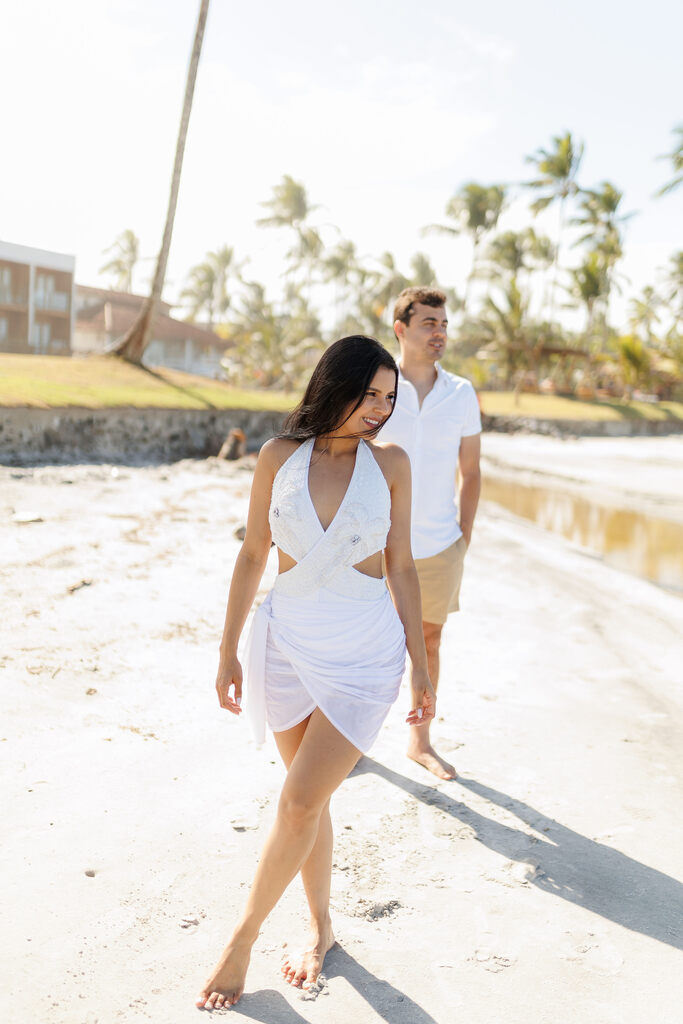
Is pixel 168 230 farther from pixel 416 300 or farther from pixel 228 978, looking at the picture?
pixel 228 978

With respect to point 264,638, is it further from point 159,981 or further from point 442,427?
point 442,427

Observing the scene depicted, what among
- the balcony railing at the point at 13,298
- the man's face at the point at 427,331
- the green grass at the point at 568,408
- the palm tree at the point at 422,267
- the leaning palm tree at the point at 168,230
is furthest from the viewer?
the palm tree at the point at 422,267

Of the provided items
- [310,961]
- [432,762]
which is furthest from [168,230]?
[310,961]

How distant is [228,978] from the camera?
244 cm

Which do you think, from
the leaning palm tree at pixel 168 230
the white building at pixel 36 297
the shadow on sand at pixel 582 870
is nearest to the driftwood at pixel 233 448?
the leaning palm tree at pixel 168 230

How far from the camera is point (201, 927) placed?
2797mm

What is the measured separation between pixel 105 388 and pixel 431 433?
1499 centimetres

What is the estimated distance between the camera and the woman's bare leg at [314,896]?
254cm

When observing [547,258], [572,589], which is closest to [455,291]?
[547,258]

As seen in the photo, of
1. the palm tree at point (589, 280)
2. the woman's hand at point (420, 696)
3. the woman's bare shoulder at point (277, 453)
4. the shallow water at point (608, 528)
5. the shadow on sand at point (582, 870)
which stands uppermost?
the palm tree at point (589, 280)

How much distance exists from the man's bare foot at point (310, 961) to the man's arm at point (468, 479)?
198 cm

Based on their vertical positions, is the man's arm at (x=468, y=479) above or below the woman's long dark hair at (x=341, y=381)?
below

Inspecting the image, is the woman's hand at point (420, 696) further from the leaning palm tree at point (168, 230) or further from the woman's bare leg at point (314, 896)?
the leaning palm tree at point (168, 230)

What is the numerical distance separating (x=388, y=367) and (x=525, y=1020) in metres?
1.96
